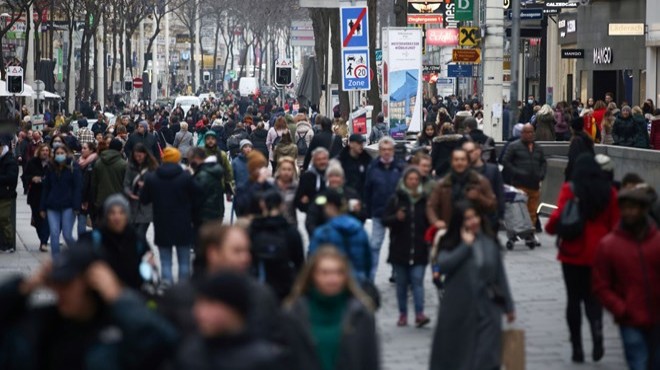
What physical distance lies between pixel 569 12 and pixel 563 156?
2975 cm

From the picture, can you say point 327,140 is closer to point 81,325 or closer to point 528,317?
point 528,317

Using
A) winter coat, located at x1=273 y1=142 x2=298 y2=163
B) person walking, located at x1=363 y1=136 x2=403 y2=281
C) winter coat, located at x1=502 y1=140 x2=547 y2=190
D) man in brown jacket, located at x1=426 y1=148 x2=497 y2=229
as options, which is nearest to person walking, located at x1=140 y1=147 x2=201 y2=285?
person walking, located at x1=363 y1=136 x2=403 y2=281

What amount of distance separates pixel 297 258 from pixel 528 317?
15.1 ft

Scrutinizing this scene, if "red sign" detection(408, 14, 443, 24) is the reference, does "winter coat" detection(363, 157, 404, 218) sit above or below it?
below

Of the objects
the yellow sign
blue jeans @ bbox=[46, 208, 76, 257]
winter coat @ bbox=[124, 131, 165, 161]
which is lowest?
blue jeans @ bbox=[46, 208, 76, 257]

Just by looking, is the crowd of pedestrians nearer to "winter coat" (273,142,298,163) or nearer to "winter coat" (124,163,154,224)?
"winter coat" (124,163,154,224)

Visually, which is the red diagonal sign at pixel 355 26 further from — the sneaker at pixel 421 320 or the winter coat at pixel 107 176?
the sneaker at pixel 421 320

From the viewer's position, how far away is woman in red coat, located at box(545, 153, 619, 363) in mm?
11945

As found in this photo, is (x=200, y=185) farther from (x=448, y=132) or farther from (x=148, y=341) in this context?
(x=148, y=341)

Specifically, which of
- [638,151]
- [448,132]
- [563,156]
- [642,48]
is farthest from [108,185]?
[642,48]

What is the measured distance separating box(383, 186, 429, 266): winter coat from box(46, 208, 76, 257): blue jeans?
253 inches

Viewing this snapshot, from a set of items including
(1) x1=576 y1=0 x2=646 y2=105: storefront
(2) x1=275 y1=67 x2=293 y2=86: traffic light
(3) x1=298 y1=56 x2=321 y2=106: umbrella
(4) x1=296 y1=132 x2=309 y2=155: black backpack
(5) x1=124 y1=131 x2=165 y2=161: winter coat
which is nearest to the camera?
(5) x1=124 y1=131 x2=165 y2=161: winter coat

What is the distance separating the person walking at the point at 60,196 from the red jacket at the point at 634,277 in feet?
34.3

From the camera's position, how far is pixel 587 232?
12008 millimetres
